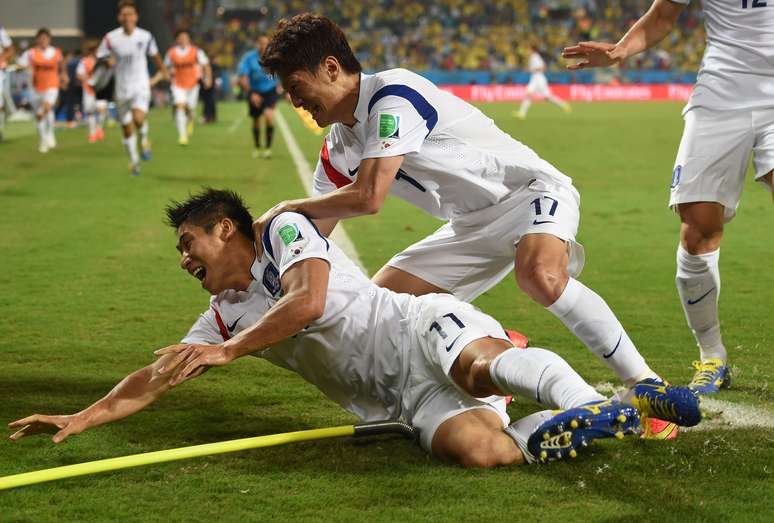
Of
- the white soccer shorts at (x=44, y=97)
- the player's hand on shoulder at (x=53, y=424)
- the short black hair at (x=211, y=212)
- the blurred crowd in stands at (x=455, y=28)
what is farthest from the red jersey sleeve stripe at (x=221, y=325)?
the blurred crowd in stands at (x=455, y=28)

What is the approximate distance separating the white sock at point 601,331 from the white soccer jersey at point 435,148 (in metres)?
0.57

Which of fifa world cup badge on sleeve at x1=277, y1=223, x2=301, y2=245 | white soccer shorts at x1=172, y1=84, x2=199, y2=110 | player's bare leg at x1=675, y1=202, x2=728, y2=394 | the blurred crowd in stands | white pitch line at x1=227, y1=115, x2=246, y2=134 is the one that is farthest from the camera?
the blurred crowd in stands

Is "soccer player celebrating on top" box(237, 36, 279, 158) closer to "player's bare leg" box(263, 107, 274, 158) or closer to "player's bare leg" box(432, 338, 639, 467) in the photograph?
"player's bare leg" box(263, 107, 274, 158)

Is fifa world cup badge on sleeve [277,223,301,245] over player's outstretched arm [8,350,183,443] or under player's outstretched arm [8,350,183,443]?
over

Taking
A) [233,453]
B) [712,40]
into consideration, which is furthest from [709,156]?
[233,453]

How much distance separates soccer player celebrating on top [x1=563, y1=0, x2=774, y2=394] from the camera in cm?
450

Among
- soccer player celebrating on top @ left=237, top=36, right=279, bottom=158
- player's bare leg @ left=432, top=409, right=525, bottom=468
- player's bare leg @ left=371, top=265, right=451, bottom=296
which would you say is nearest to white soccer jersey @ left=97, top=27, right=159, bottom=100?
soccer player celebrating on top @ left=237, top=36, right=279, bottom=158

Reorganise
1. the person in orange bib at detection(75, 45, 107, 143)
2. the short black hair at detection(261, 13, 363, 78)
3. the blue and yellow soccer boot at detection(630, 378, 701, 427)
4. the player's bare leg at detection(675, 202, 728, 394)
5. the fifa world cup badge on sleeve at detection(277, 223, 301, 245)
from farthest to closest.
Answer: the person in orange bib at detection(75, 45, 107, 143), the player's bare leg at detection(675, 202, 728, 394), the short black hair at detection(261, 13, 363, 78), the fifa world cup badge on sleeve at detection(277, 223, 301, 245), the blue and yellow soccer boot at detection(630, 378, 701, 427)

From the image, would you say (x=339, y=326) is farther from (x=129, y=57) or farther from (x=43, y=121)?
(x=43, y=121)

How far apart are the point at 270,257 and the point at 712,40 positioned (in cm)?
A: 229

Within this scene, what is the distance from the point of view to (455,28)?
4894 cm

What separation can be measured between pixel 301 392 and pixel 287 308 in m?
1.27

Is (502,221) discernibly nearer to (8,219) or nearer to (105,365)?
(105,365)

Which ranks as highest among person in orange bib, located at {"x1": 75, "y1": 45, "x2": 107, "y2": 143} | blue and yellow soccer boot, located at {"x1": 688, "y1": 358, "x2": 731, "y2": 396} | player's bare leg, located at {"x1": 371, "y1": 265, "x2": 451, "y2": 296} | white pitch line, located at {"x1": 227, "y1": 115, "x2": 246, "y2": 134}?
player's bare leg, located at {"x1": 371, "y1": 265, "x2": 451, "y2": 296}
